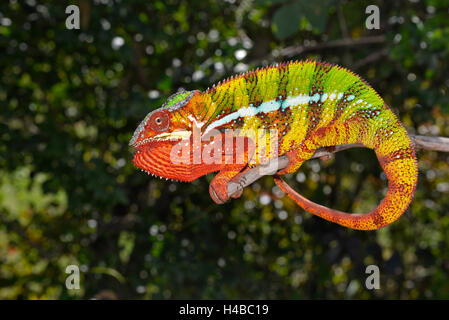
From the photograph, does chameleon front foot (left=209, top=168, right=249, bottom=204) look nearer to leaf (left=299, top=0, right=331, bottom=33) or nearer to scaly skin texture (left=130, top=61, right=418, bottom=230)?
scaly skin texture (left=130, top=61, right=418, bottom=230)

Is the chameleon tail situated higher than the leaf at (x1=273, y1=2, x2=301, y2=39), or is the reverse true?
the leaf at (x1=273, y1=2, x2=301, y2=39)

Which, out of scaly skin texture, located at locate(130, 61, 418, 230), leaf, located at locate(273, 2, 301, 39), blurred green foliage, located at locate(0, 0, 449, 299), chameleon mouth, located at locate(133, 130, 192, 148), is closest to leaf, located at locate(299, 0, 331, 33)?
leaf, located at locate(273, 2, 301, 39)

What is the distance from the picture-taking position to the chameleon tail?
65cm

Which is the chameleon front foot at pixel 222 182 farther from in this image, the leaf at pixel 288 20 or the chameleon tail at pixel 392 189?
the leaf at pixel 288 20

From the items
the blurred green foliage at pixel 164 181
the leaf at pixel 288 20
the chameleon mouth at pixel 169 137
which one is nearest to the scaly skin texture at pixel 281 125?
the chameleon mouth at pixel 169 137

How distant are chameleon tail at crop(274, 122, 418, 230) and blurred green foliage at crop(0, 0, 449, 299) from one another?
4.18 ft

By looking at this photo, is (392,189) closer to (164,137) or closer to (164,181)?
(164,137)

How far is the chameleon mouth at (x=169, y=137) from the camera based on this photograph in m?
0.58

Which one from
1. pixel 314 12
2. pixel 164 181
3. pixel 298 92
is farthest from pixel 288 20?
pixel 164 181

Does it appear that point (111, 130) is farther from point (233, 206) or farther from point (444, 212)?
point (444, 212)

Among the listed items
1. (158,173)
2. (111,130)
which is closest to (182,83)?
(111,130)

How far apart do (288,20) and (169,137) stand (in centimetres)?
124

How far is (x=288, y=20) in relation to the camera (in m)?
1.71

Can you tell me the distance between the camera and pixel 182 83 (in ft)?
6.68
